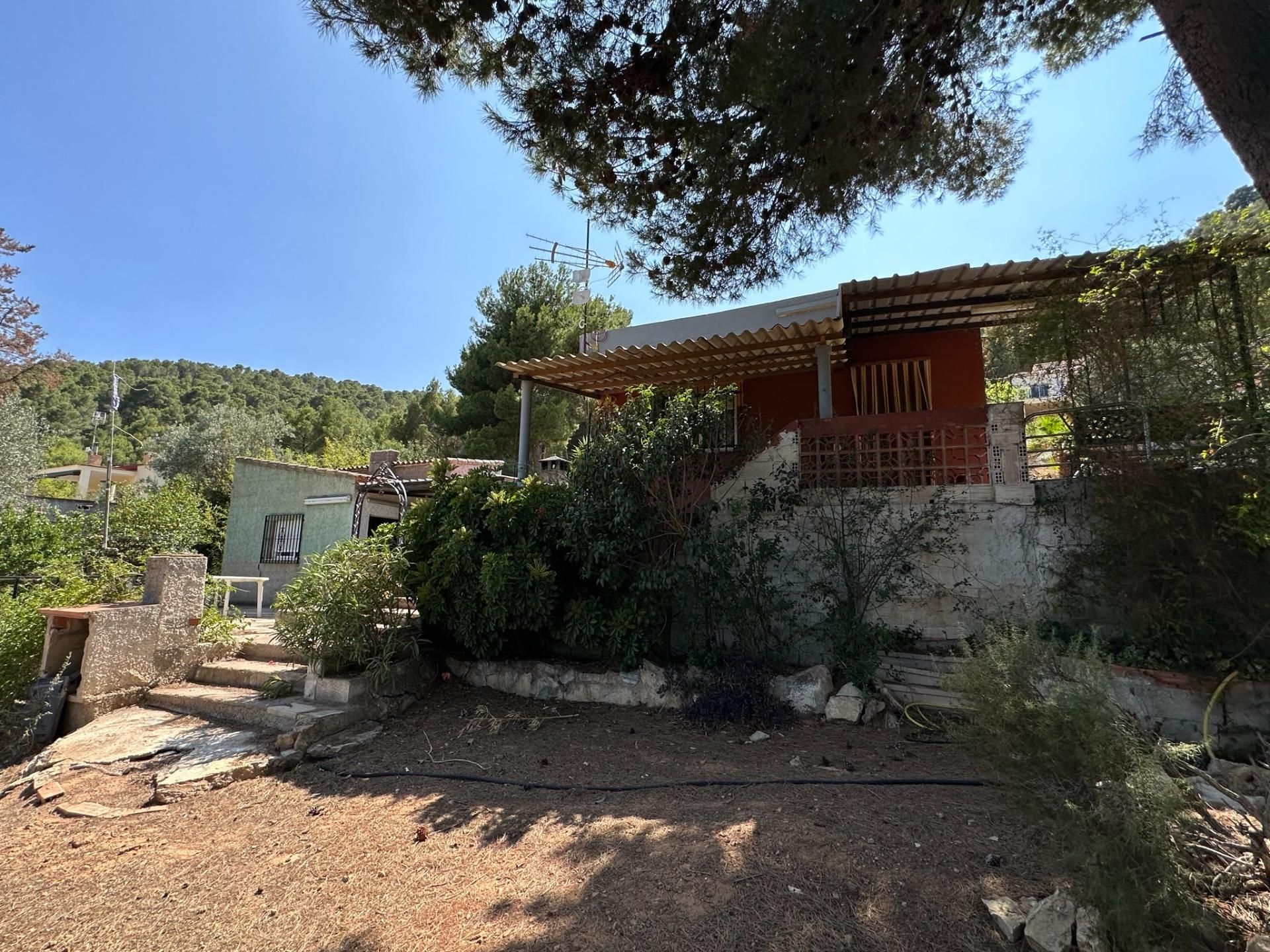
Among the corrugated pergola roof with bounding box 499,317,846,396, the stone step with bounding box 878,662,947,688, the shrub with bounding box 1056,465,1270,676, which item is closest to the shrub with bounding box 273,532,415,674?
the corrugated pergola roof with bounding box 499,317,846,396

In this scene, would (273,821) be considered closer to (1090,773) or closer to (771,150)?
(1090,773)

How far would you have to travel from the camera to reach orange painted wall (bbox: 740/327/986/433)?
8797mm

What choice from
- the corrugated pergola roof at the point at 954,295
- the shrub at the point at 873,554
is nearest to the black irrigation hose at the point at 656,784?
the shrub at the point at 873,554

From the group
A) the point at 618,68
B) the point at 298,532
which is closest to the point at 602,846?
the point at 618,68

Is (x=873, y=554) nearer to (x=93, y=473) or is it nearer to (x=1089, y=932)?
(x=1089, y=932)

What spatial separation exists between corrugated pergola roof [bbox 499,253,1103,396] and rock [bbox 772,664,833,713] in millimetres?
4042

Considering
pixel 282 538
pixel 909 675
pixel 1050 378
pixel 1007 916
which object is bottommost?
pixel 1007 916

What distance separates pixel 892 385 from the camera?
909 cm

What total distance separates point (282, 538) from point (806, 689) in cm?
1370

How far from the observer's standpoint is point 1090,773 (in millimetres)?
2094

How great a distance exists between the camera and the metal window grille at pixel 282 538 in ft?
46.0

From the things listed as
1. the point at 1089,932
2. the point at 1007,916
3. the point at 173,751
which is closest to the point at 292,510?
the point at 173,751

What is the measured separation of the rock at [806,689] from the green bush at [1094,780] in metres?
2.61

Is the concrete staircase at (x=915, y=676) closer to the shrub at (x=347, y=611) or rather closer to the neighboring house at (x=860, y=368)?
the neighboring house at (x=860, y=368)
